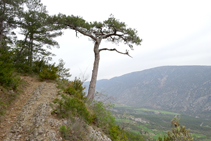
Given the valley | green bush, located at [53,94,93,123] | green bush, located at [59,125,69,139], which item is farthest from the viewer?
the valley

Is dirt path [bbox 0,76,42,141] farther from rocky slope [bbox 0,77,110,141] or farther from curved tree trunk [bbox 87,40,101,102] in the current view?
curved tree trunk [bbox 87,40,101,102]

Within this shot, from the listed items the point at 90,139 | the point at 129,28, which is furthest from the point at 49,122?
the point at 129,28

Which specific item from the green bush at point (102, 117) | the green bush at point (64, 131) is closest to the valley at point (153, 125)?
the green bush at point (102, 117)

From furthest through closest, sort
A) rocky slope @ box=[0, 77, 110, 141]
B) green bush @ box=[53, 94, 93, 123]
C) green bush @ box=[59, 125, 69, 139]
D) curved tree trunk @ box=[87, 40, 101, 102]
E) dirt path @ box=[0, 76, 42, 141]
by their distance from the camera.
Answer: curved tree trunk @ box=[87, 40, 101, 102]
green bush @ box=[53, 94, 93, 123]
dirt path @ box=[0, 76, 42, 141]
green bush @ box=[59, 125, 69, 139]
rocky slope @ box=[0, 77, 110, 141]

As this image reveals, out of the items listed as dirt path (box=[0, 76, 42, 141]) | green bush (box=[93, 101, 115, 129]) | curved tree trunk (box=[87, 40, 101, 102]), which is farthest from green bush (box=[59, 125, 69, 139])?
curved tree trunk (box=[87, 40, 101, 102])

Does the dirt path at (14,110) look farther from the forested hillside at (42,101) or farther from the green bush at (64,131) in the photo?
the green bush at (64,131)

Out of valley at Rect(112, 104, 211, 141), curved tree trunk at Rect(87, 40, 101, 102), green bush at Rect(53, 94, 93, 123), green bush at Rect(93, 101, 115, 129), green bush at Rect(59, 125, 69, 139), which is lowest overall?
valley at Rect(112, 104, 211, 141)

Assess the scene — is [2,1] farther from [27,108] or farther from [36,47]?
[27,108]

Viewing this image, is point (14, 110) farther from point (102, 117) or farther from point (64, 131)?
point (102, 117)

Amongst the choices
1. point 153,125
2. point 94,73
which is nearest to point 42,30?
point 94,73

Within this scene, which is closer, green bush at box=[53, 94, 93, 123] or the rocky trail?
the rocky trail

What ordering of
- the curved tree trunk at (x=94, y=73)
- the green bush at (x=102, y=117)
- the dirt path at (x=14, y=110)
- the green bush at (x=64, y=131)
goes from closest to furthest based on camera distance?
the green bush at (x=64, y=131) < the dirt path at (x=14, y=110) < the green bush at (x=102, y=117) < the curved tree trunk at (x=94, y=73)

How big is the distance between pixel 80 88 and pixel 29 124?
165 inches

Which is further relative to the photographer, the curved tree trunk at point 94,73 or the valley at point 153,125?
the valley at point 153,125
